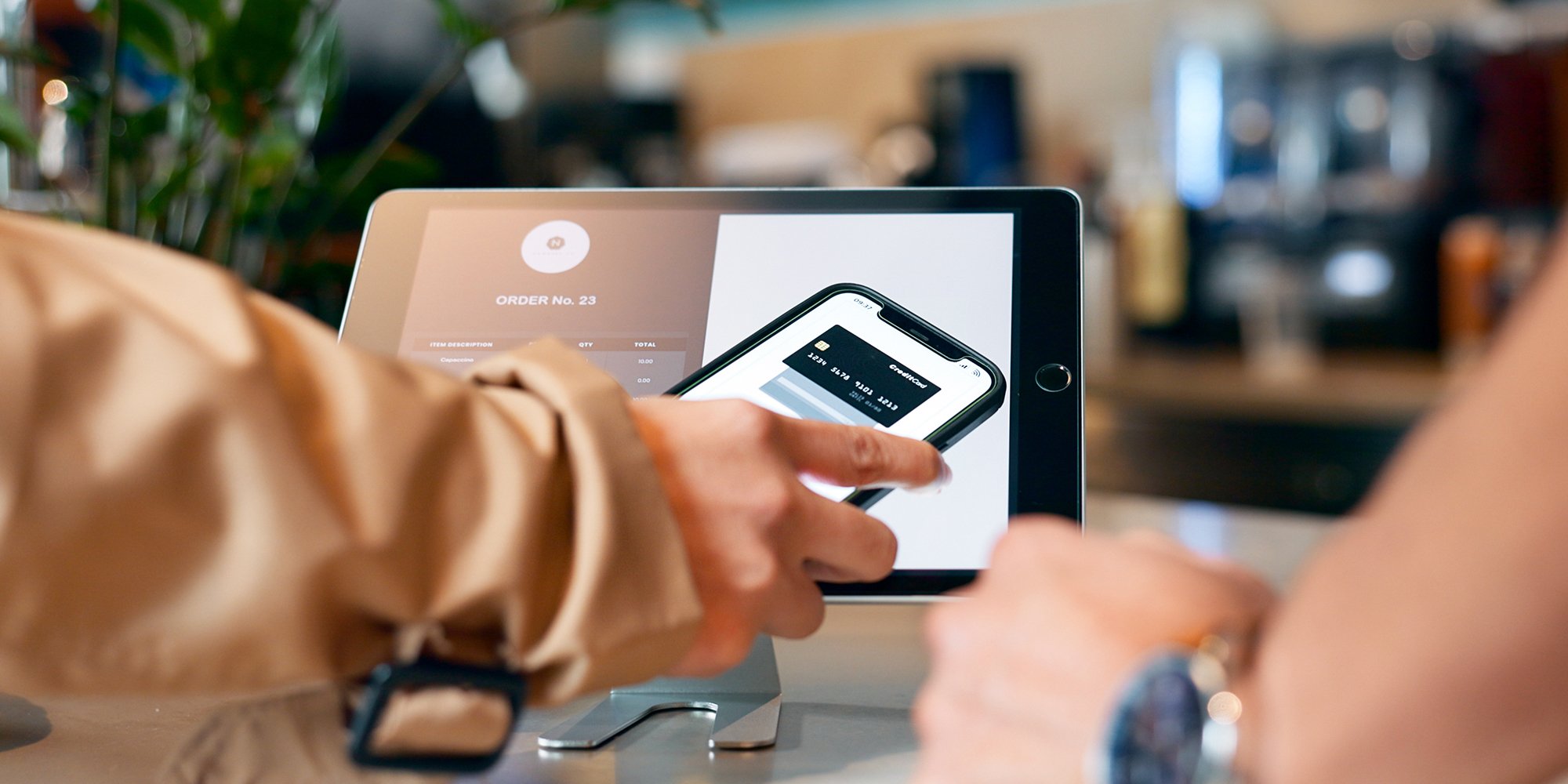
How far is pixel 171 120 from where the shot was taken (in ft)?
4.02

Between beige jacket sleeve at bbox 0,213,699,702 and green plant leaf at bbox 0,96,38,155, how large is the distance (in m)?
0.72

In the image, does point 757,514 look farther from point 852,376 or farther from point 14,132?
point 14,132

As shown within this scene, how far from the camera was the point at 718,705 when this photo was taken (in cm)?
61

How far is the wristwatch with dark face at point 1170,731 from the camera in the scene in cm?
35

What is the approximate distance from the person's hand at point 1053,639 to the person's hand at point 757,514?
0.07 meters

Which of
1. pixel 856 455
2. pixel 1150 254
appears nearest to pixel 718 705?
pixel 856 455

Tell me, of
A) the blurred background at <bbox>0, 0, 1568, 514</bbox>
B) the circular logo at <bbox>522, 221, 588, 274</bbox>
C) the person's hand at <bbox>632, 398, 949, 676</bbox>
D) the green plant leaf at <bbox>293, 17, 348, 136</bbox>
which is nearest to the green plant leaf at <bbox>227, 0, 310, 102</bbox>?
the green plant leaf at <bbox>293, 17, 348, 136</bbox>

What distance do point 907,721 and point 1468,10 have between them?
2619 millimetres

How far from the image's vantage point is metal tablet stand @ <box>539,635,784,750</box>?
569mm

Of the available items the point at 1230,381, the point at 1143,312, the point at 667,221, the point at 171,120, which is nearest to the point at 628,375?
the point at 667,221

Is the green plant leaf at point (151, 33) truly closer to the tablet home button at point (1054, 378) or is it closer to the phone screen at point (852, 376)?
the phone screen at point (852, 376)

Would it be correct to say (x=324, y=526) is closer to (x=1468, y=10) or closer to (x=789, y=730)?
(x=789, y=730)

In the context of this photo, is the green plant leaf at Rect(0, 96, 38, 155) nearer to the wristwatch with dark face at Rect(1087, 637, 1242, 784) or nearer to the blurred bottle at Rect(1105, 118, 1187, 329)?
the wristwatch with dark face at Rect(1087, 637, 1242, 784)

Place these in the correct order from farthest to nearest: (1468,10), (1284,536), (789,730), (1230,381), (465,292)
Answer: (1468,10) → (1230,381) → (1284,536) → (465,292) → (789,730)
